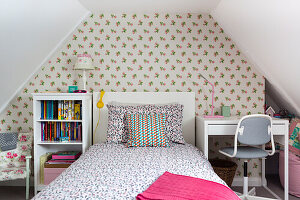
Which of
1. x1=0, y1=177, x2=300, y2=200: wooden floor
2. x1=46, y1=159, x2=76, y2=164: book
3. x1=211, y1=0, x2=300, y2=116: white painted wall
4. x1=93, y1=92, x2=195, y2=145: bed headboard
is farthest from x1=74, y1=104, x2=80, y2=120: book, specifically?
x1=211, y1=0, x2=300, y2=116: white painted wall

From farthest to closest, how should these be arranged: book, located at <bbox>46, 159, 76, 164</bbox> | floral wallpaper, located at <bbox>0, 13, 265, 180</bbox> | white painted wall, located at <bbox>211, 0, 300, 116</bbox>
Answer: floral wallpaper, located at <bbox>0, 13, 265, 180</bbox> < book, located at <bbox>46, 159, 76, 164</bbox> < white painted wall, located at <bbox>211, 0, 300, 116</bbox>

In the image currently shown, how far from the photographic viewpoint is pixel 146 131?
2.87 meters

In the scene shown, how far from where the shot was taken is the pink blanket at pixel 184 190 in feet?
4.74

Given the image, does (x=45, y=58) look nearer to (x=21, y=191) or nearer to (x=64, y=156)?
(x=64, y=156)

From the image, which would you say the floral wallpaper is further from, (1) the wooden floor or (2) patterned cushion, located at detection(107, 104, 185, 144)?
(2) patterned cushion, located at detection(107, 104, 185, 144)

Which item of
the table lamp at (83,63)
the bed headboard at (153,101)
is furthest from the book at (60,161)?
the table lamp at (83,63)

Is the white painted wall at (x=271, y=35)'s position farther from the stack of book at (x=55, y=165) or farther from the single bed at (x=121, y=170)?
the stack of book at (x=55, y=165)

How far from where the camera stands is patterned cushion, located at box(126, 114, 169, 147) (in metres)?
2.83

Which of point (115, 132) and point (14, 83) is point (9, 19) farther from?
point (115, 132)

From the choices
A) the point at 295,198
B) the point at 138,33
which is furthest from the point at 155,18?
the point at 295,198

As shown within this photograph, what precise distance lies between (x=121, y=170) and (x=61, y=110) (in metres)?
1.47

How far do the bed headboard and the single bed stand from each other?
1.48 ft

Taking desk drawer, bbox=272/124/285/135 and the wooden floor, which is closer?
desk drawer, bbox=272/124/285/135

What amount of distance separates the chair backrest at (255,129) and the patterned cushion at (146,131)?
30.1 inches
